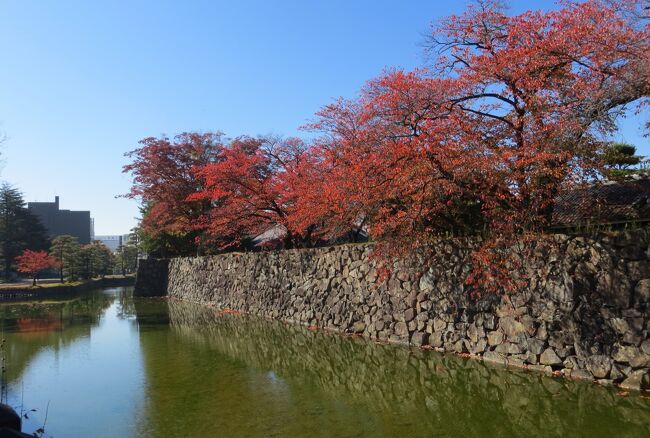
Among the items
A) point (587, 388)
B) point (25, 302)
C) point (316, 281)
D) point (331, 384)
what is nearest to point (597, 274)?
point (587, 388)

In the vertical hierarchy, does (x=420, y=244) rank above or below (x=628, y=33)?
below

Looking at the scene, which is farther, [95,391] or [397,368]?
[397,368]

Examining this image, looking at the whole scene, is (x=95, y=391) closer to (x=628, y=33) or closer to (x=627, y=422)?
(x=627, y=422)

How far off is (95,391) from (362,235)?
37.9 feet

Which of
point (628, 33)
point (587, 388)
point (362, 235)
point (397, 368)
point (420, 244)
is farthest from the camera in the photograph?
point (362, 235)

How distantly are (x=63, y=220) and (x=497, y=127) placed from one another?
5182 centimetres

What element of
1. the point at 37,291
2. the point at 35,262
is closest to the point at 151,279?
the point at 37,291

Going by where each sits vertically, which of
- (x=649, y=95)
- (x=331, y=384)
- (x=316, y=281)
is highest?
(x=649, y=95)

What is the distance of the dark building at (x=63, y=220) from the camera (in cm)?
4841

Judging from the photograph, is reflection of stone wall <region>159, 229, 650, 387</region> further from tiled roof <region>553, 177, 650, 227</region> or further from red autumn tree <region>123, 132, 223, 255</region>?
red autumn tree <region>123, 132, 223, 255</region>

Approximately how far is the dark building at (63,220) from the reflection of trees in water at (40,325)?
30642mm

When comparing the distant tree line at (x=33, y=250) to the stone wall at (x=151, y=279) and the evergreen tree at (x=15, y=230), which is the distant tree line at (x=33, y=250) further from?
the stone wall at (x=151, y=279)

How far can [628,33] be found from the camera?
6090 millimetres

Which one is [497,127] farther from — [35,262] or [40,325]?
[35,262]
